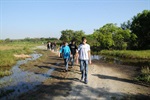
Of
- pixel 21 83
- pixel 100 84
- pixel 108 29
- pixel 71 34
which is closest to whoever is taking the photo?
pixel 100 84

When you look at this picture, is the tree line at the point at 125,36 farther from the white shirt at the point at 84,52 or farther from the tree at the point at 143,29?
the white shirt at the point at 84,52

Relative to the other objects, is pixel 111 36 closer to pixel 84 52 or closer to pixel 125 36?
pixel 125 36

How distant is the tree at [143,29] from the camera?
57.0 m

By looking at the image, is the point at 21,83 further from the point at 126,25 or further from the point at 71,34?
the point at 71,34

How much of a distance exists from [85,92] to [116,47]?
162 ft

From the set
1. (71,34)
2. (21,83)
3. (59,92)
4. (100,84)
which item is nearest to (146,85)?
(100,84)

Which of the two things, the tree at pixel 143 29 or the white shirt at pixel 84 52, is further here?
the tree at pixel 143 29

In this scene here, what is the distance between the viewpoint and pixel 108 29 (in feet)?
184

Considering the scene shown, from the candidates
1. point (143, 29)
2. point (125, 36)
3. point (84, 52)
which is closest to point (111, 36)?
point (125, 36)

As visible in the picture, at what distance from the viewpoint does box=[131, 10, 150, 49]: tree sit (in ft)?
187

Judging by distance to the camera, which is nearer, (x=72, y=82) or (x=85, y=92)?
(x=85, y=92)

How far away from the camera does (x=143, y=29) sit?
57156 mm

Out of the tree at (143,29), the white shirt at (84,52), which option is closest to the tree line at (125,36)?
the tree at (143,29)

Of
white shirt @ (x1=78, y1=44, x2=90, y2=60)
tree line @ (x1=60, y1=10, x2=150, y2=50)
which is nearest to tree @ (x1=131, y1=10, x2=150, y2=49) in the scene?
tree line @ (x1=60, y1=10, x2=150, y2=50)
